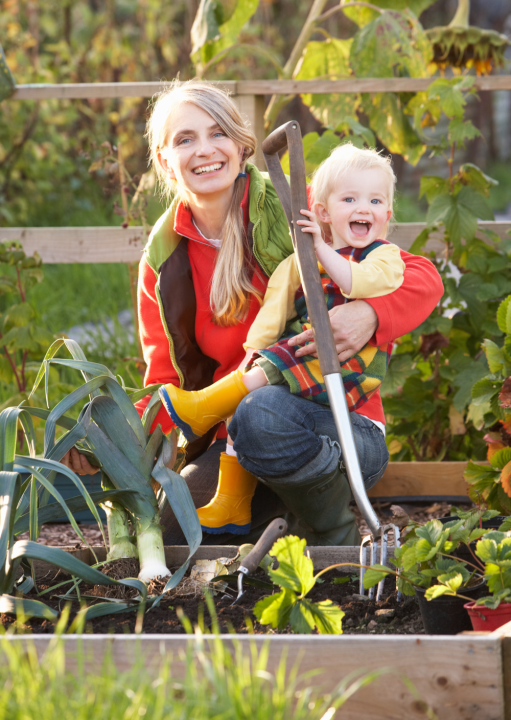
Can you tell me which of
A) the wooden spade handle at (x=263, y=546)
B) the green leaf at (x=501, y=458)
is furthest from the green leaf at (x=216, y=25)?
the wooden spade handle at (x=263, y=546)

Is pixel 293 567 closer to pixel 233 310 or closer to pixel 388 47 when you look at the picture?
pixel 233 310

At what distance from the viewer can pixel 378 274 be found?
5.65 feet

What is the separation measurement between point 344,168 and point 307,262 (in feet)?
1.05

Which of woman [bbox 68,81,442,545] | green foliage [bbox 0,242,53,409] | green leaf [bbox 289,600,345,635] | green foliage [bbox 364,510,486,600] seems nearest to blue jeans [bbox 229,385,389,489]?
woman [bbox 68,81,442,545]

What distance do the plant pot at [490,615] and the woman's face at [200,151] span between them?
1154mm

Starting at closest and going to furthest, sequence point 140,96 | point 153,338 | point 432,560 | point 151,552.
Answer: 1. point 432,560
2. point 151,552
3. point 153,338
4. point 140,96

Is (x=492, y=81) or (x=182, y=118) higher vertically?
(x=492, y=81)

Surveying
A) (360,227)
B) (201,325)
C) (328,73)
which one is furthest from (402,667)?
(328,73)

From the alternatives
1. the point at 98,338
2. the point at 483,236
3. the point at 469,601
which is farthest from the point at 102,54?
the point at 469,601

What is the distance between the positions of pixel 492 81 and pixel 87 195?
4.53m

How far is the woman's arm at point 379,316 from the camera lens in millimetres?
1736

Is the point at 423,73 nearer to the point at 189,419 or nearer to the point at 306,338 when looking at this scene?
the point at 306,338

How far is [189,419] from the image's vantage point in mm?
1752

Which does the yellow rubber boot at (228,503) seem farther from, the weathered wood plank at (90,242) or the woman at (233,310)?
the weathered wood plank at (90,242)
